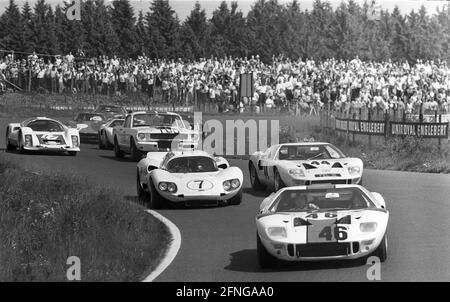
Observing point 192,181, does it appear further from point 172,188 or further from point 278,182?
point 278,182

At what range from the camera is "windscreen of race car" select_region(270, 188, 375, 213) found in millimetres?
12516

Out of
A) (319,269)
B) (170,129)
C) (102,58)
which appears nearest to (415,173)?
(170,129)

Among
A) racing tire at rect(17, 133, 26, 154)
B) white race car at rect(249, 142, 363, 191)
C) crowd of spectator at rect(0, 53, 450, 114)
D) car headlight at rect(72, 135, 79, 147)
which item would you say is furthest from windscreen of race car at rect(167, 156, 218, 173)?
crowd of spectator at rect(0, 53, 450, 114)

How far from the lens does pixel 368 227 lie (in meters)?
11.7

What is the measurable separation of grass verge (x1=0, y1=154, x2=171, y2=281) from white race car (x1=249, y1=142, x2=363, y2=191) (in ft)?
10.7

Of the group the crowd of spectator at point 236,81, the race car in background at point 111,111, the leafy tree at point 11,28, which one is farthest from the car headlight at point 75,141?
the leafy tree at point 11,28

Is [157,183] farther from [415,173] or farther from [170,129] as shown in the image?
[170,129]

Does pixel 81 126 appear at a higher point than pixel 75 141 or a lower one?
lower

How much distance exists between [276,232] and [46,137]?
20.8 meters

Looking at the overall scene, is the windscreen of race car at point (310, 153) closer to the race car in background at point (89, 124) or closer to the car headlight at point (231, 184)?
the car headlight at point (231, 184)

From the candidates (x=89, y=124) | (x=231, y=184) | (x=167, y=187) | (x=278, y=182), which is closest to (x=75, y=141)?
(x=89, y=124)

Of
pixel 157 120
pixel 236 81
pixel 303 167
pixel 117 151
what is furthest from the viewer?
pixel 236 81

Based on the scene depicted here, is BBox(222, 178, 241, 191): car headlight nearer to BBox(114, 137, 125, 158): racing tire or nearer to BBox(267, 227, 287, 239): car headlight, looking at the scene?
BBox(267, 227, 287, 239): car headlight
